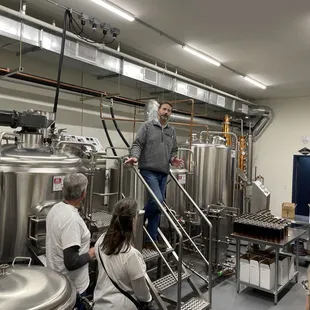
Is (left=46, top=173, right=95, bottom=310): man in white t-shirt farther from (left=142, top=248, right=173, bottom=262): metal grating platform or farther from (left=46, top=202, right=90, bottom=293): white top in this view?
(left=142, top=248, right=173, bottom=262): metal grating platform

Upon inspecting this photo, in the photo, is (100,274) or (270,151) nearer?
(100,274)

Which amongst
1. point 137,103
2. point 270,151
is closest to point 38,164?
point 137,103

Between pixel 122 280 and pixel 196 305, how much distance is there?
4.57 feet

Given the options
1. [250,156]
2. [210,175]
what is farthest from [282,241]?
[250,156]

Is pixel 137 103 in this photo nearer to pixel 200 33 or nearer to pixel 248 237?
pixel 200 33

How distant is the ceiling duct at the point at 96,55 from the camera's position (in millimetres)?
3160

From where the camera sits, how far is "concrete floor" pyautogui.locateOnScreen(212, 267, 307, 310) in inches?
139

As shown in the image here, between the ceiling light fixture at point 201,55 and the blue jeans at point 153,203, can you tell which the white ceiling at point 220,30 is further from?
the blue jeans at point 153,203

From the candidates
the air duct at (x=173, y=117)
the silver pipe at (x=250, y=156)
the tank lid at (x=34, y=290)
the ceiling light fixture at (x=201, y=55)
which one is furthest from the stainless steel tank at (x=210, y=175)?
the tank lid at (x=34, y=290)

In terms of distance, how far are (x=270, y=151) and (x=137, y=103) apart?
4.39m

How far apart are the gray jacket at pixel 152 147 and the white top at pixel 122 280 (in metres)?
1.47

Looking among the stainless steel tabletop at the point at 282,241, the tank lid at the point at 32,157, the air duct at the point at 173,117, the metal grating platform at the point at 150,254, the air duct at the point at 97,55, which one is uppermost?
the air duct at the point at 97,55

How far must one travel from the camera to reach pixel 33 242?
2590 millimetres

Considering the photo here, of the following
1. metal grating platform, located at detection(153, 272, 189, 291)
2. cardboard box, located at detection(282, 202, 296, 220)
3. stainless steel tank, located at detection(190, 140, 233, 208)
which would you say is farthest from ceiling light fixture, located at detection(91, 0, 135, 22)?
cardboard box, located at detection(282, 202, 296, 220)
